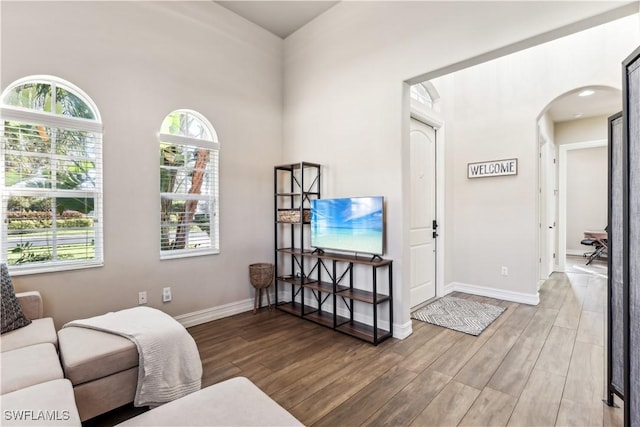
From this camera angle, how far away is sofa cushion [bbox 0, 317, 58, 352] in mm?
1826

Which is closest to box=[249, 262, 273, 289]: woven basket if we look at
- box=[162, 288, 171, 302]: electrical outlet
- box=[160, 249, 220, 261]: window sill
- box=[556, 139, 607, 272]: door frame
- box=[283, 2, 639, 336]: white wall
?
box=[160, 249, 220, 261]: window sill

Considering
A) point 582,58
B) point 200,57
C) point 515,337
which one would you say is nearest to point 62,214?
point 200,57

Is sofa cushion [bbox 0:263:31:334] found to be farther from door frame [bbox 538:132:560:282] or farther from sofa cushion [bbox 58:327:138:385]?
door frame [bbox 538:132:560:282]

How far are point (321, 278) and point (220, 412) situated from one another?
2591mm

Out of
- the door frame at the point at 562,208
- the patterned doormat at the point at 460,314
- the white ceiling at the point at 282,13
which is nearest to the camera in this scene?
the patterned doormat at the point at 460,314

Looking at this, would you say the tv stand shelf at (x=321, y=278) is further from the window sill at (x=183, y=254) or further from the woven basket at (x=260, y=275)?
the window sill at (x=183, y=254)

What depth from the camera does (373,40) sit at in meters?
3.15

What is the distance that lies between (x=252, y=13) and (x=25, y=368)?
3.77 m

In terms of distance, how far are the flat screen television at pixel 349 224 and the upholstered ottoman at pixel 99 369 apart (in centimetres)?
198

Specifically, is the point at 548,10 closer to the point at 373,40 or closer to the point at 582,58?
the point at 373,40

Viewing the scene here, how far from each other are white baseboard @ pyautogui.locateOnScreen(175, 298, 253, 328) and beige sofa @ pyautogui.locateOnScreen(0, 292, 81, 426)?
1231mm

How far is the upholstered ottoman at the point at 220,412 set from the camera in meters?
1.09

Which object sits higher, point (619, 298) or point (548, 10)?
point (548, 10)

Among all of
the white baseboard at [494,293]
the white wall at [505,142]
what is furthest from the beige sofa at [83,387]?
the white wall at [505,142]
